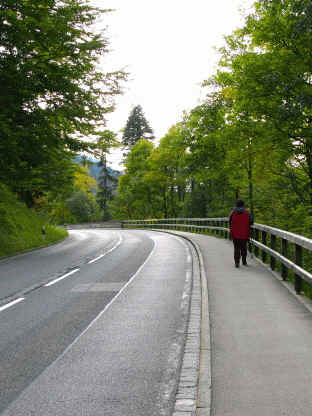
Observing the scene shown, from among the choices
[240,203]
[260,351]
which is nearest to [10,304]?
[260,351]

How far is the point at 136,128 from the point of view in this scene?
75438 mm

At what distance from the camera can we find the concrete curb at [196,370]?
12.6 feet

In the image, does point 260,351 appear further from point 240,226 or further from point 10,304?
point 240,226

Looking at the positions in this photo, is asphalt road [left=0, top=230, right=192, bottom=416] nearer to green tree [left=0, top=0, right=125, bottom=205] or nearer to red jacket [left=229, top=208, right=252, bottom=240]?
red jacket [left=229, top=208, right=252, bottom=240]

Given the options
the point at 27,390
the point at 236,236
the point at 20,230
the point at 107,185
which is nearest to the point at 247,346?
the point at 27,390

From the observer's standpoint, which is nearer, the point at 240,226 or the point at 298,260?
the point at 298,260

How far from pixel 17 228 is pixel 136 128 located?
53541mm

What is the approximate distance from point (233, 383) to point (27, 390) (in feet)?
6.47

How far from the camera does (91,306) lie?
844 cm

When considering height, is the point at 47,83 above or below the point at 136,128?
below

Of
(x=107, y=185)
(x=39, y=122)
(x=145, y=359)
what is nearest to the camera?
(x=145, y=359)

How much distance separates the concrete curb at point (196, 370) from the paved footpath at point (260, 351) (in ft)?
0.26

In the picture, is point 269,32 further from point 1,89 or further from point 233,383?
point 233,383

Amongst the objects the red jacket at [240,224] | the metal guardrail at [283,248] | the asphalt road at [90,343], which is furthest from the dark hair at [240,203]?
the asphalt road at [90,343]
